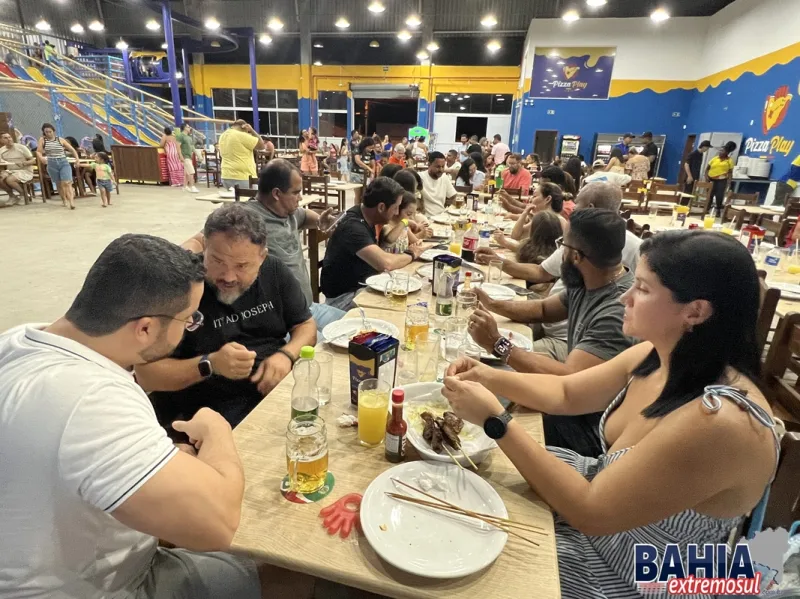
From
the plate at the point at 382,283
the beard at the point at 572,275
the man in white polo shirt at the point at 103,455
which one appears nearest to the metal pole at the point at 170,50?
the plate at the point at 382,283

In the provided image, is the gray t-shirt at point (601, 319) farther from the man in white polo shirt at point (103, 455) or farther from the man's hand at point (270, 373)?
the man in white polo shirt at point (103, 455)

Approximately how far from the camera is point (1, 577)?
895 mm

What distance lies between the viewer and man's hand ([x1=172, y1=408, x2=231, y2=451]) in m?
1.20

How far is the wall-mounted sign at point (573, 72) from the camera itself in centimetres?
1337

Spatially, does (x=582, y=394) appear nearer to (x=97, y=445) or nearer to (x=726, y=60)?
(x=97, y=445)

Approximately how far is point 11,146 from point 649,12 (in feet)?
51.3

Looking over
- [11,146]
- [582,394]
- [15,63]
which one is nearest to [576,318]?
[582,394]

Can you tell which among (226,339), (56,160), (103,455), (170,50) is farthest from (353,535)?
(170,50)

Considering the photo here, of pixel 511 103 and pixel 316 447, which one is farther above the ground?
pixel 511 103

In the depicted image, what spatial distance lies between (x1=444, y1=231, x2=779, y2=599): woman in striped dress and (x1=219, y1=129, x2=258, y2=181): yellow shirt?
8135 millimetres

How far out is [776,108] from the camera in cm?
843

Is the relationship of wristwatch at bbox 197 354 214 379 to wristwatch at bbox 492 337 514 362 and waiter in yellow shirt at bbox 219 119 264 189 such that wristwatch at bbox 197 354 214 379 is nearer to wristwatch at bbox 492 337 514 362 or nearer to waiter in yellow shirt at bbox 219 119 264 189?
wristwatch at bbox 492 337 514 362

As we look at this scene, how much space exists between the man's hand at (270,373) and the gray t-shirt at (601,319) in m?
1.25

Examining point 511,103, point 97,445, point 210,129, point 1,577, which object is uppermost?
point 511,103
